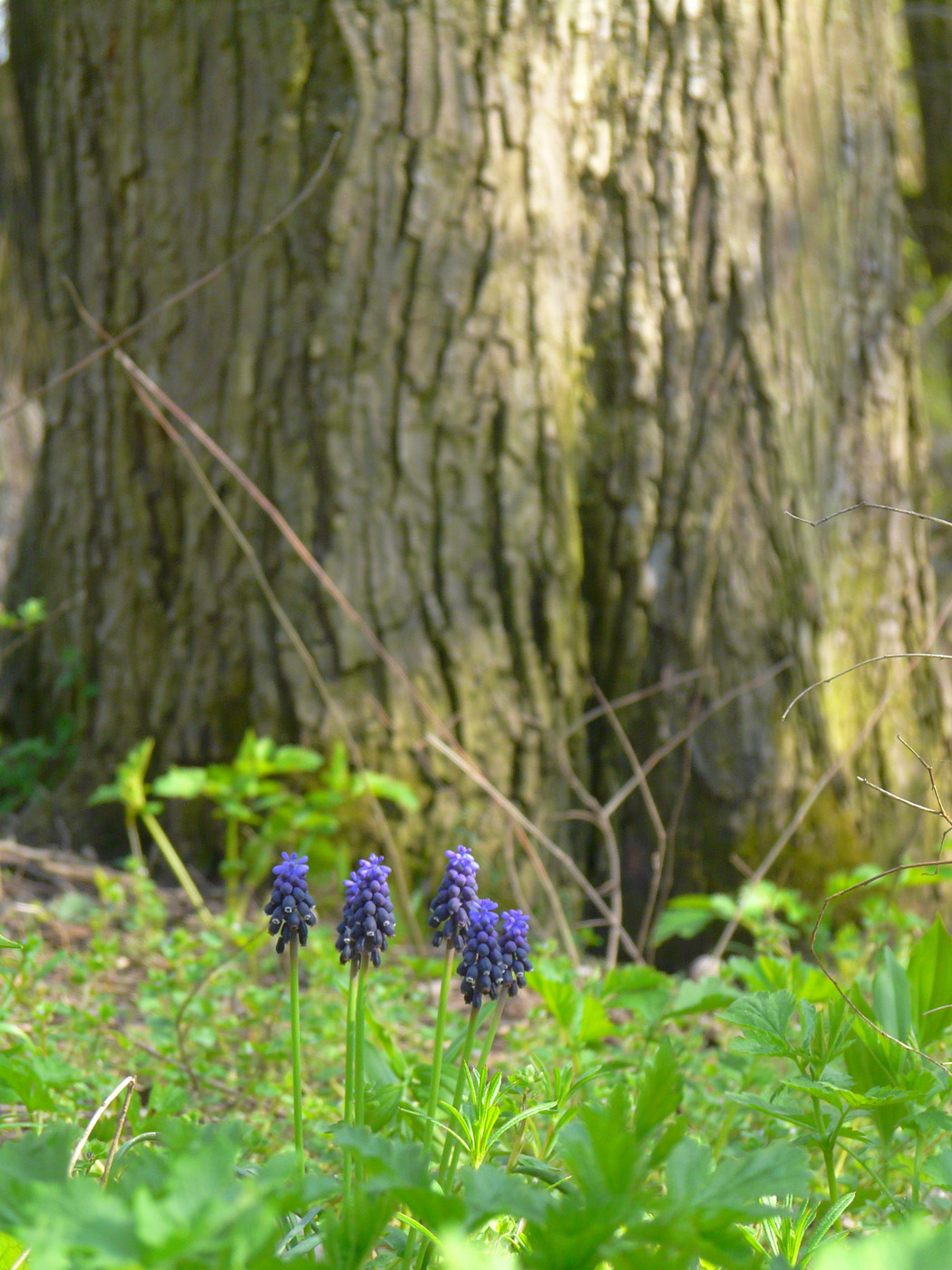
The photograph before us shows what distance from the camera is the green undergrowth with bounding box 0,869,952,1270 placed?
2.38 feet

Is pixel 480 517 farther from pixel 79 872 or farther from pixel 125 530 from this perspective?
pixel 79 872

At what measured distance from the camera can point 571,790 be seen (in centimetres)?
283

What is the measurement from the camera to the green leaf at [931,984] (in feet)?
4.34

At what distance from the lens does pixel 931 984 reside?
4.48 ft

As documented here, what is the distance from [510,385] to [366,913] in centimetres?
185

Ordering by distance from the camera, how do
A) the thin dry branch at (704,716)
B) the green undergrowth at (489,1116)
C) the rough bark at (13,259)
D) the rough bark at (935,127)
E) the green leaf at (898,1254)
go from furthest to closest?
the rough bark at (935,127) → the rough bark at (13,259) → the thin dry branch at (704,716) → the green undergrowth at (489,1116) → the green leaf at (898,1254)

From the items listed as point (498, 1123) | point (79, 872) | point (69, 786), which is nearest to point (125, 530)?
point (69, 786)

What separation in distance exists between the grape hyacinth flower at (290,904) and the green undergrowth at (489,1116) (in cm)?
19

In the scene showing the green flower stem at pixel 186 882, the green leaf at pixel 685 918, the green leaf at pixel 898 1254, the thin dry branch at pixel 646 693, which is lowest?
the green leaf at pixel 685 918

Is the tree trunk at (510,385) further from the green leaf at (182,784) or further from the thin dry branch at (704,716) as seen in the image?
the green leaf at (182,784)

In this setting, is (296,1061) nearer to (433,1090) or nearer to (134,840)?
(433,1090)

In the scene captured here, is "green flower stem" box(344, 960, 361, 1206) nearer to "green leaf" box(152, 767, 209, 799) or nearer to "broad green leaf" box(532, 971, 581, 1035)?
"broad green leaf" box(532, 971, 581, 1035)

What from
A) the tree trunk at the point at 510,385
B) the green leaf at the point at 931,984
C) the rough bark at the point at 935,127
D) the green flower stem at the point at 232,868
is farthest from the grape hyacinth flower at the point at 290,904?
the rough bark at the point at 935,127

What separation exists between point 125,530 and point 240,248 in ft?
2.66
